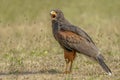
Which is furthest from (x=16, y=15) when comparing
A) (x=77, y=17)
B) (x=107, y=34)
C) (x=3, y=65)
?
(x=3, y=65)

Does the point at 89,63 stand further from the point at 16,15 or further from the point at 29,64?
the point at 16,15

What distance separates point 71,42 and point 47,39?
14.0 ft

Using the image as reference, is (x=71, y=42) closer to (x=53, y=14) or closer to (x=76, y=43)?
(x=76, y=43)

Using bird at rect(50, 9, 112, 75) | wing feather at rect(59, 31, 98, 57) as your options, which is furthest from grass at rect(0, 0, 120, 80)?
wing feather at rect(59, 31, 98, 57)

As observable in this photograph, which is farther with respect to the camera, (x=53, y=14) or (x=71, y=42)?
(x=53, y=14)

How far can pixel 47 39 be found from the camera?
16.5 metres

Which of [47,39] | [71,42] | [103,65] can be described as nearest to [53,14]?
[71,42]

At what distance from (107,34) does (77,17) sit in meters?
4.83

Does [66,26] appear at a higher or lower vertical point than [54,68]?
higher

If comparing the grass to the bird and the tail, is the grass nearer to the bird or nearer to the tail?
the tail

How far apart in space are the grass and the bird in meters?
0.39

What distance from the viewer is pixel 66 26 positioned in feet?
40.8

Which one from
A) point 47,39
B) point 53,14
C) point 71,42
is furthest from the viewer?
point 47,39

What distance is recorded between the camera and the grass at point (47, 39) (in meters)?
12.6
